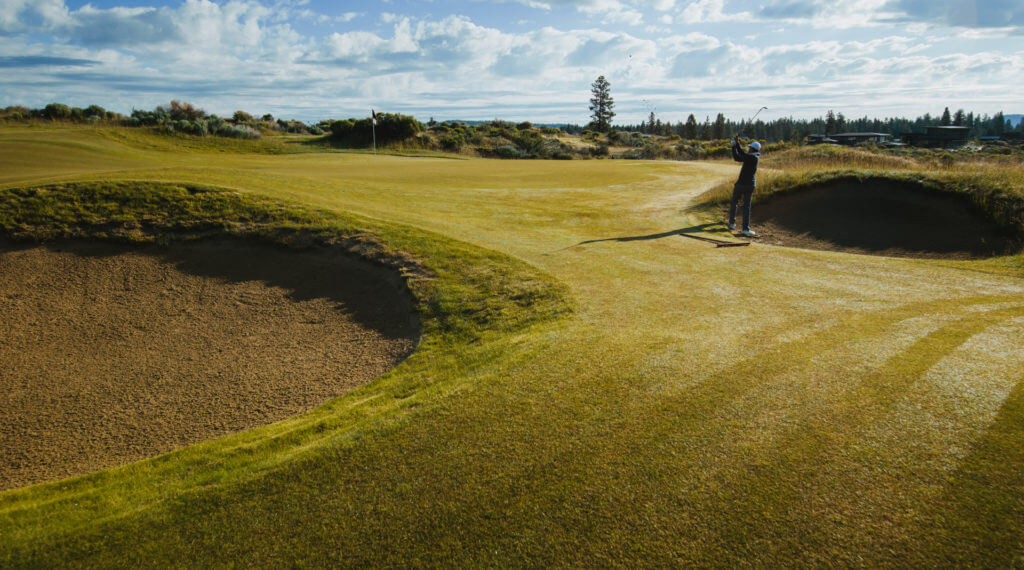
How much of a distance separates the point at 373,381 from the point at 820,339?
5511mm

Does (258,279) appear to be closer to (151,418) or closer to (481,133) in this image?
(151,418)

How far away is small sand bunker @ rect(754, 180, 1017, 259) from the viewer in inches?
489

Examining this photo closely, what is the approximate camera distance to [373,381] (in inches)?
262

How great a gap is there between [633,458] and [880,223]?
1457 centimetres

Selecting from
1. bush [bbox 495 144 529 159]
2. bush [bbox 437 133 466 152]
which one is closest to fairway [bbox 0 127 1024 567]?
bush [bbox 437 133 466 152]

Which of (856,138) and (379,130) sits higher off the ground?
(856,138)

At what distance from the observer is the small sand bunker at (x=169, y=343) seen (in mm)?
6348

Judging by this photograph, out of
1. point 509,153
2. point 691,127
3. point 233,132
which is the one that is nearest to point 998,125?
point 691,127

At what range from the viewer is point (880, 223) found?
1444cm

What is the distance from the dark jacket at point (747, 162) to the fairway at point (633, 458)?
7.33m

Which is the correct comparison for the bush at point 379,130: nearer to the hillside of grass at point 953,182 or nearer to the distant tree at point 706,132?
the hillside of grass at point 953,182

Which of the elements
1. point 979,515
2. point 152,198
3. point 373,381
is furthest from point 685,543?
point 152,198

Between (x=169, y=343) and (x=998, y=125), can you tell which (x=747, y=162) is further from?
(x=998, y=125)

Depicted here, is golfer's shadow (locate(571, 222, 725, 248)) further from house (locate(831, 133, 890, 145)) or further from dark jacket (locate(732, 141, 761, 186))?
house (locate(831, 133, 890, 145))
